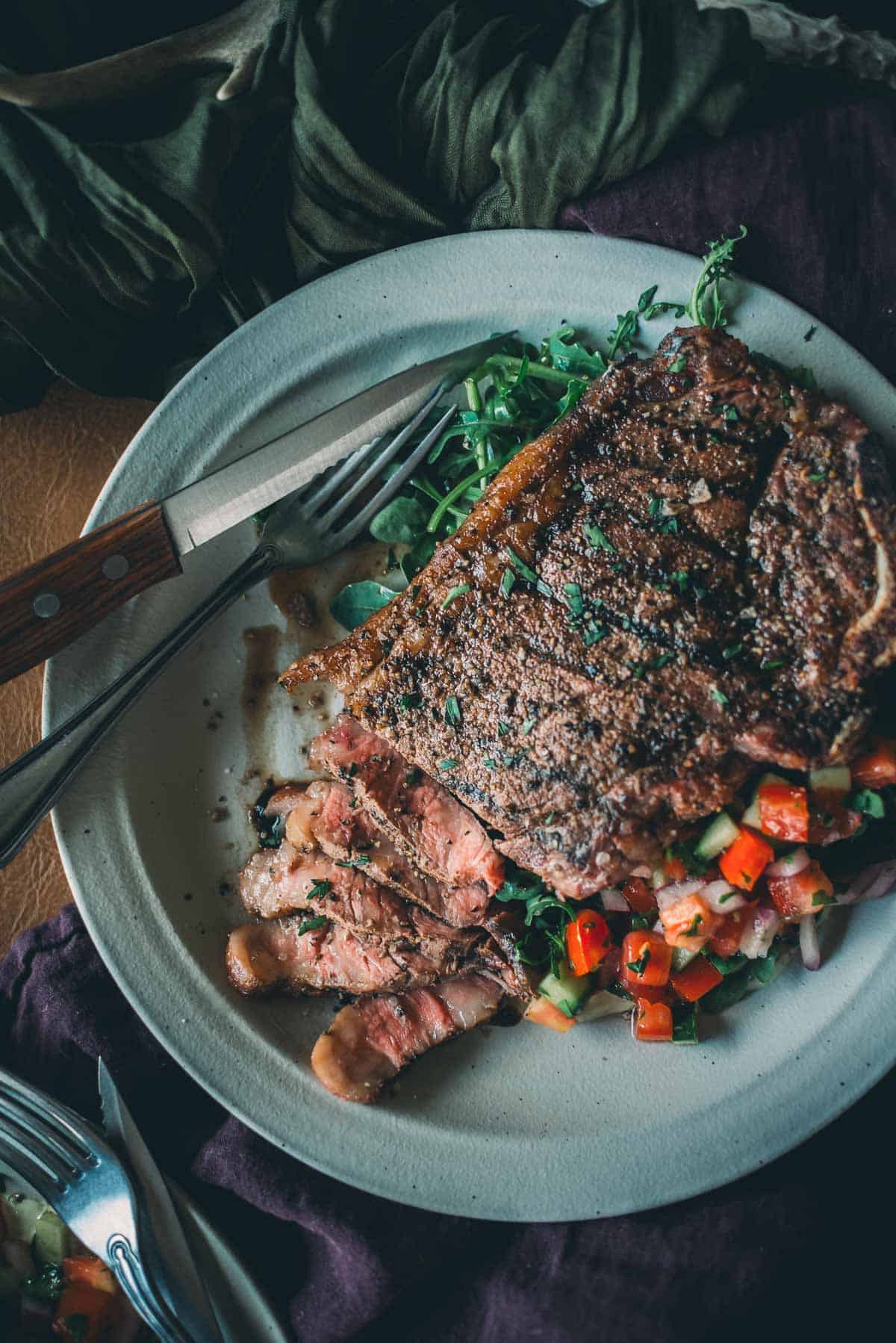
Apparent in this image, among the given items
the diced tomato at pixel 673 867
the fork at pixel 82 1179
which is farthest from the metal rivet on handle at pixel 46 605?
the diced tomato at pixel 673 867

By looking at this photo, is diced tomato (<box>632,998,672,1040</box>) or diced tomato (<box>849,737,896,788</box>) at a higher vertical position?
diced tomato (<box>849,737,896,788</box>)

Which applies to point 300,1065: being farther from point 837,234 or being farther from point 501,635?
point 837,234

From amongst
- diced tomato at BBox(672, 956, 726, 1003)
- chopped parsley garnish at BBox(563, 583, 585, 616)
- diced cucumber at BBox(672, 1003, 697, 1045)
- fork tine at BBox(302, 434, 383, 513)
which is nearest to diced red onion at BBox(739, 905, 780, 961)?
diced tomato at BBox(672, 956, 726, 1003)

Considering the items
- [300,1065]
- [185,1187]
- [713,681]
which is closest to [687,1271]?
[300,1065]

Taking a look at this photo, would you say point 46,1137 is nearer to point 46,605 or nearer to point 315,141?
point 46,605

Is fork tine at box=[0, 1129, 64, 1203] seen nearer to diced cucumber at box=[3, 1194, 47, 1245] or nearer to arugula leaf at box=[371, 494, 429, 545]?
diced cucumber at box=[3, 1194, 47, 1245]

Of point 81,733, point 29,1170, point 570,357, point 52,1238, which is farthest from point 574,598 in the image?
point 52,1238
